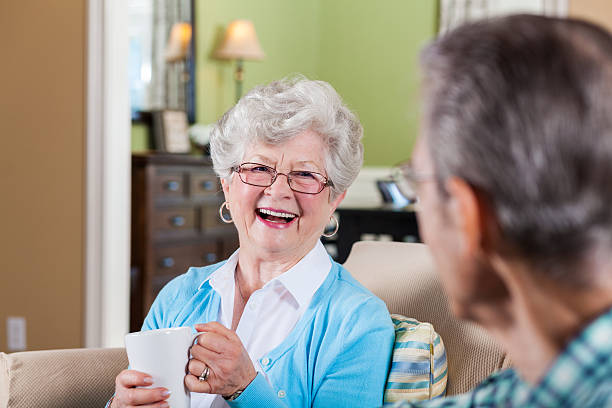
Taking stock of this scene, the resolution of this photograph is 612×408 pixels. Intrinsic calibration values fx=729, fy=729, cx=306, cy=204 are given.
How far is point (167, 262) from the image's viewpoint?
3.97 m

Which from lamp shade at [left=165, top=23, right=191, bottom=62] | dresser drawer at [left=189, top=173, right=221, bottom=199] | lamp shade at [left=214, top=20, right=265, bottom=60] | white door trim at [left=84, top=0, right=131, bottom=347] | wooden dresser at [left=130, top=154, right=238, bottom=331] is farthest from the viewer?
lamp shade at [left=214, top=20, right=265, bottom=60]

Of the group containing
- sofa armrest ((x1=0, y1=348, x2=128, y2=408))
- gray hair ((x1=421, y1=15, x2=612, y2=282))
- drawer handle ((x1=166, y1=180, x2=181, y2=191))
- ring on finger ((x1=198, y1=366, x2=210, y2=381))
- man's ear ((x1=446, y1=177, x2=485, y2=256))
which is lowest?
sofa armrest ((x1=0, y1=348, x2=128, y2=408))

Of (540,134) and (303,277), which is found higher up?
(540,134)

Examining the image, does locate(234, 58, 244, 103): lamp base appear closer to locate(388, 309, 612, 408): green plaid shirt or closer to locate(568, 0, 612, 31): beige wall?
locate(568, 0, 612, 31): beige wall

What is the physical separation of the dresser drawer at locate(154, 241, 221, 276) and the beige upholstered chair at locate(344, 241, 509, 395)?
239 centimetres

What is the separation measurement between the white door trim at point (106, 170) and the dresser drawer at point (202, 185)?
4.14 feet

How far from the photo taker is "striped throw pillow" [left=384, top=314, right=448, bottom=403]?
1.23 metres

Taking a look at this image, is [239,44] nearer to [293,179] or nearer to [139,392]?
[293,179]

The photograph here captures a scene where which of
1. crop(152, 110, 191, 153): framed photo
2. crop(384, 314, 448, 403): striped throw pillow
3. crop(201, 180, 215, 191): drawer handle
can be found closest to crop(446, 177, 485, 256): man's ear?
crop(384, 314, 448, 403): striped throw pillow

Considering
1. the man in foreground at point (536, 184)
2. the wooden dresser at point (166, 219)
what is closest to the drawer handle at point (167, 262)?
the wooden dresser at point (166, 219)

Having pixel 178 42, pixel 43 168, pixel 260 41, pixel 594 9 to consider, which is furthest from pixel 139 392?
pixel 260 41

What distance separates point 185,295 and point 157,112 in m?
3.05

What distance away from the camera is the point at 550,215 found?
522 mm

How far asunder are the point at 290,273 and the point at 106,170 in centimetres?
163
